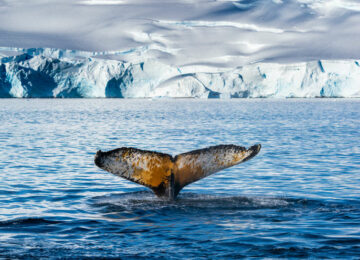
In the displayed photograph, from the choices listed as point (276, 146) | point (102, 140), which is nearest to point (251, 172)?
point (276, 146)

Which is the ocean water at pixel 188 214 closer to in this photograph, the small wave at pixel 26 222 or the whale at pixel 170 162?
the small wave at pixel 26 222

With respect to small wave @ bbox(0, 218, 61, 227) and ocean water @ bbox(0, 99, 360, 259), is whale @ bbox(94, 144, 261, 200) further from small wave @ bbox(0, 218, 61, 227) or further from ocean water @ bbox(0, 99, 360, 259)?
small wave @ bbox(0, 218, 61, 227)

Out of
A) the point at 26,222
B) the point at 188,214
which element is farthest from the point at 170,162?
the point at 26,222

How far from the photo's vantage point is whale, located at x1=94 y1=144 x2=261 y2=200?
8.77 metres

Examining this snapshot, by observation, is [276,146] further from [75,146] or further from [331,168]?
[75,146]

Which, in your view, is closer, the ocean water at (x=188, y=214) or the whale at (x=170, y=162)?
the ocean water at (x=188, y=214)

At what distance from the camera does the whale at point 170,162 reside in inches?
345

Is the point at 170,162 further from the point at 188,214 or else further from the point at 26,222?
the point at 26,222

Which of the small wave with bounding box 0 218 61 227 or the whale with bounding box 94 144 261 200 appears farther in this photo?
the small wave with bounding box 0 218 61 227

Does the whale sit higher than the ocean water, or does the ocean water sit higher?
the whale

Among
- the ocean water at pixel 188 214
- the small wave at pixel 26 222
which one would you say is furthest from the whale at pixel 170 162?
the small wave at pixel 26 222

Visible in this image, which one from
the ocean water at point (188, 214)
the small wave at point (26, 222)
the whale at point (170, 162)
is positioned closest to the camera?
the ocean water at point (188, 214)

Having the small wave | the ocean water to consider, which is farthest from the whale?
the small wave

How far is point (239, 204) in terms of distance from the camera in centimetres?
1048
